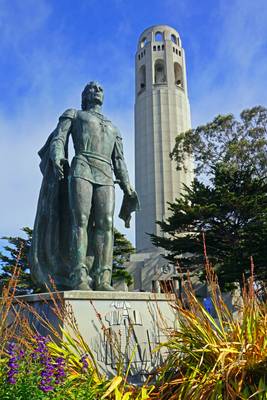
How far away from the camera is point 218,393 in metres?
2.62

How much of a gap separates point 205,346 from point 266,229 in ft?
52.0

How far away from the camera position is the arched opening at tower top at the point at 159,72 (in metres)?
43.9

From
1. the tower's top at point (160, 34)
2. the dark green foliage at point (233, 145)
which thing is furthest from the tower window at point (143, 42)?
the dark green foliage at point (233, 145)

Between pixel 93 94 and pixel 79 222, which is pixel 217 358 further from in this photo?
pixel 93 94

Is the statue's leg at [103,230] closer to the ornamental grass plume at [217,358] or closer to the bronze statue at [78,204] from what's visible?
the bronze statue at [78,204]

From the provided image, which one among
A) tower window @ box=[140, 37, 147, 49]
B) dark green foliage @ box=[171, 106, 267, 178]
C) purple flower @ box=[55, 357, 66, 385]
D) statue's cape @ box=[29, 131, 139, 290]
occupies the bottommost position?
purple flower @ box=[55, 357, 66, 385]

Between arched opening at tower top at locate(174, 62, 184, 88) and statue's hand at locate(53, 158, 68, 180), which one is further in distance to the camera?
arched opening at tower top at locate(174, 62, 184, 88)

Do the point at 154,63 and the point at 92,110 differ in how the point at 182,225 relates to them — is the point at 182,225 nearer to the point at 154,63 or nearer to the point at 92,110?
the point at 92,110

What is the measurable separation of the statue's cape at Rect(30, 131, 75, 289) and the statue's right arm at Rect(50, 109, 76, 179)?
0.61 feet

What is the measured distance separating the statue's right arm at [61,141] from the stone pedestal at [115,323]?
58.0 inches

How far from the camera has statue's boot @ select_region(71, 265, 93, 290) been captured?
4.34 m

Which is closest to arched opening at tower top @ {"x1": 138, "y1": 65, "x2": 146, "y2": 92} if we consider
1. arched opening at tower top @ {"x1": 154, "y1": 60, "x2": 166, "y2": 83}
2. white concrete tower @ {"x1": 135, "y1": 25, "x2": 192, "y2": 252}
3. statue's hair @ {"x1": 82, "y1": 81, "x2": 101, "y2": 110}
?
white concrete tower @ {"x1": 135, "y1": 25, "x2": 192, "y2": 252}

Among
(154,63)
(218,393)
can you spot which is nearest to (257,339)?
(218,393)

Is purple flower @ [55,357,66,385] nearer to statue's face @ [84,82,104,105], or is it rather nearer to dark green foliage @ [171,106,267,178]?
statue's face @ [84,82,104,105]
